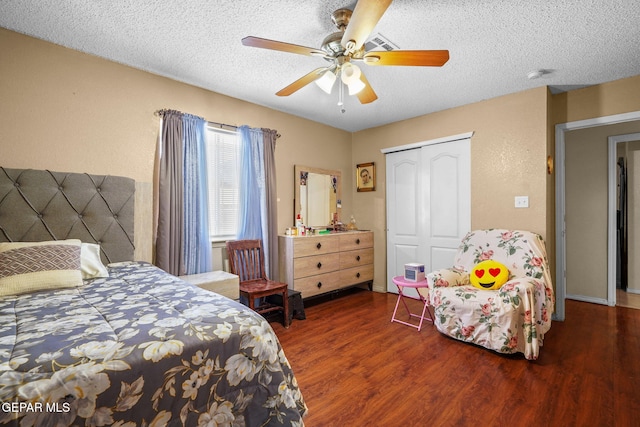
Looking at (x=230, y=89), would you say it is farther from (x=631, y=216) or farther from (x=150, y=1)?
(x=631, y=216)

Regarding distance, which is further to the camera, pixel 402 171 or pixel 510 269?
pixel 402 171

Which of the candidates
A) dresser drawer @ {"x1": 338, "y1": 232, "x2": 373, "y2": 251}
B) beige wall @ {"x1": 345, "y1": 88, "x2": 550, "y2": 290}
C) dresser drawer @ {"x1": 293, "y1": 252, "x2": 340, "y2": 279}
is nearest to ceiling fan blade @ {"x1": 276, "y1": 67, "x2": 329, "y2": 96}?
dresser drawer @ {"x1": 293, "y1": 252, "x2": 340, "y2": 279}

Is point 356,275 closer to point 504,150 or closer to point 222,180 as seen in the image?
point 222,180

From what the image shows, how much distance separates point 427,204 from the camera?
398 centimetres

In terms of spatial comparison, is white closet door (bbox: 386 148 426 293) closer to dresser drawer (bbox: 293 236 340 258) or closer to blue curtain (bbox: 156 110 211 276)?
dresser drawer (bbox: 293 236 340 258)

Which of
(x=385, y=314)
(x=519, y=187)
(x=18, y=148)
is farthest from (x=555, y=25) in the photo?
(x=18, y=148)

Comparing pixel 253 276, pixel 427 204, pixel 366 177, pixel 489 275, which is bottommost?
pixel 253 276

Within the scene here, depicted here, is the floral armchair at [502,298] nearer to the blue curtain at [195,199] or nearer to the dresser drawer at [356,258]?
the dresser drawer at [356,258]

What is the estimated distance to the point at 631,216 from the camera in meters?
4.07

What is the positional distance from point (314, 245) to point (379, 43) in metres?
2.20

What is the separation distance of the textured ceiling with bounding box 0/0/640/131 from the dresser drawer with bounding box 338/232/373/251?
6.13 feet

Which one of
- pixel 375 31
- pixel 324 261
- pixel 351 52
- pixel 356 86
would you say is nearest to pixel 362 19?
pixel 351 52

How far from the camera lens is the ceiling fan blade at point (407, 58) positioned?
175 centimetres

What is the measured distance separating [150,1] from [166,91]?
112 centimetres
